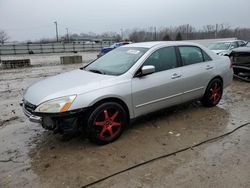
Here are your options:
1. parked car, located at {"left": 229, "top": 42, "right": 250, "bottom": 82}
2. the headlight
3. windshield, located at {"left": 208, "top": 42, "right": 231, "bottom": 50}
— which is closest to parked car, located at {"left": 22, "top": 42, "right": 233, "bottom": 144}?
the headlight

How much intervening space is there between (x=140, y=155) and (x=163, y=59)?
6.30ft

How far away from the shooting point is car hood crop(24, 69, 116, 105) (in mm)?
3178

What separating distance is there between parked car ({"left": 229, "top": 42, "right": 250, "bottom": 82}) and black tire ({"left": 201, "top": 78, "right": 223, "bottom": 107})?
3515mm

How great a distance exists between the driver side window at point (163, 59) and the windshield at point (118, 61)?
0.67 feet

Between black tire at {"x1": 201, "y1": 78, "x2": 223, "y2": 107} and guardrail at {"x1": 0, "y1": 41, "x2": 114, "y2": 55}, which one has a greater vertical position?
guardrail at {"x1": 0, "y1": 41, "x2": 114, "y2": 55}

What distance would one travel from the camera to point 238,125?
421 centimetres

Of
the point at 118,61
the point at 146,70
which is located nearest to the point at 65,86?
the point at 118,61

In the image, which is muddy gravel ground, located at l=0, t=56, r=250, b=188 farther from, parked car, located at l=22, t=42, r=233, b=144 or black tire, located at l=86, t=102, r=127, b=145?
parked car, located at l=22, t=42, r=233, b=144

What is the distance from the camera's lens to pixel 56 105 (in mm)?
3047

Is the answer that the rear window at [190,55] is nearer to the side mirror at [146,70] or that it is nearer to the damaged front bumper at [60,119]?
the side mirror at [146,70]

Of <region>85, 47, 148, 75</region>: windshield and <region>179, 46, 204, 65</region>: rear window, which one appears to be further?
<region>179, 46, 204, 65</region>: rear window

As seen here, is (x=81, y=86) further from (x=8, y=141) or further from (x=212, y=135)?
(x=212, y=135)

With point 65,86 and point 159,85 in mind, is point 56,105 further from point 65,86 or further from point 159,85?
point 159,85

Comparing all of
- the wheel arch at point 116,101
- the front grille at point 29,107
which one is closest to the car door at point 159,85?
the wheel arch at point 116,101
